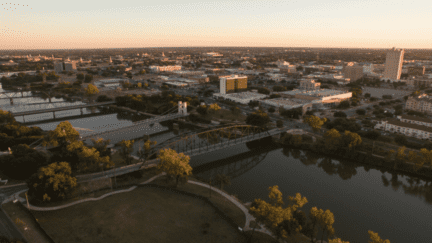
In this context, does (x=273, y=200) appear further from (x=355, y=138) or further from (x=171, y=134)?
(x=171, y=134)

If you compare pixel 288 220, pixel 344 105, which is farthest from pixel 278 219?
pixel 344 105

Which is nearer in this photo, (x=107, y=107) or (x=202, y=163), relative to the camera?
(x=202, y=163)

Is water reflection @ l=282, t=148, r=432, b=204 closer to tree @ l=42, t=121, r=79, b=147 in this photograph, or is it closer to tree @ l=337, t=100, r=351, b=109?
tree @ l=42, t=121, r=79, b=147

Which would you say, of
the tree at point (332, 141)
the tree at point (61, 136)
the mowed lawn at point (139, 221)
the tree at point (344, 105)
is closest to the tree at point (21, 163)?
the tree at point (61, 136)

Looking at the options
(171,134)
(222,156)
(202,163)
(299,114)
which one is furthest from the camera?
(299,114)

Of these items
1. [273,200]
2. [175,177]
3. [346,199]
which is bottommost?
[346,199]

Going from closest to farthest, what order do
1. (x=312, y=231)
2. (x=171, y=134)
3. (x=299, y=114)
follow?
(x=312, y=231) < (x=171, y=134) < (x=299, y=114)

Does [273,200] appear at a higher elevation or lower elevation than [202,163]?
higher

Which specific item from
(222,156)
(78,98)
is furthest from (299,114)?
(78,98)
